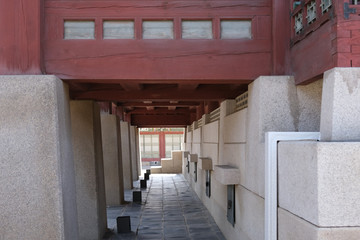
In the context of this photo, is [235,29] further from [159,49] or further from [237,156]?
[237,156]

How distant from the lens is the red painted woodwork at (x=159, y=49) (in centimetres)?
412

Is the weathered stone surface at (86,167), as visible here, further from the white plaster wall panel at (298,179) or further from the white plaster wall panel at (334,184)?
the white plaster wall panel at (334,184)

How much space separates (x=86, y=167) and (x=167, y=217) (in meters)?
2.82

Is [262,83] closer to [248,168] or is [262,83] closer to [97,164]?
[248,168]

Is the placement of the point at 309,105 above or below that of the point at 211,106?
below

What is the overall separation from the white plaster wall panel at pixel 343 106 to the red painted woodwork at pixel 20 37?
320cm

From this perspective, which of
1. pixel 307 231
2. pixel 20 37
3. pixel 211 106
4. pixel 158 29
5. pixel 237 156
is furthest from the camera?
→ pixel 211 106

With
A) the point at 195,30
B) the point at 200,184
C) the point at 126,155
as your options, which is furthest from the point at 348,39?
the point at 126,155

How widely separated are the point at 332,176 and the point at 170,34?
2609 mm

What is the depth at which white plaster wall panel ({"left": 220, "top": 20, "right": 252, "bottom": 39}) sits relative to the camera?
423 centimetres

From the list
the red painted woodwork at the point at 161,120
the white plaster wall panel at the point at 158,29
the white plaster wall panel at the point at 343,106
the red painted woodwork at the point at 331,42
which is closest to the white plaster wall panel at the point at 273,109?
the red painted woodwork at the point at 331,42

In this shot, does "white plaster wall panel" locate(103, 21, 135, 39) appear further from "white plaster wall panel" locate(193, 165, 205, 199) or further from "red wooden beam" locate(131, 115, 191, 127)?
"red wooden beam" locate(131, 115, 191, 127)

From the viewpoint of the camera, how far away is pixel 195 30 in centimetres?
421

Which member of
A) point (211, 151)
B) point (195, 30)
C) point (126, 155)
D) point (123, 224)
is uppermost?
point (195, 30)
